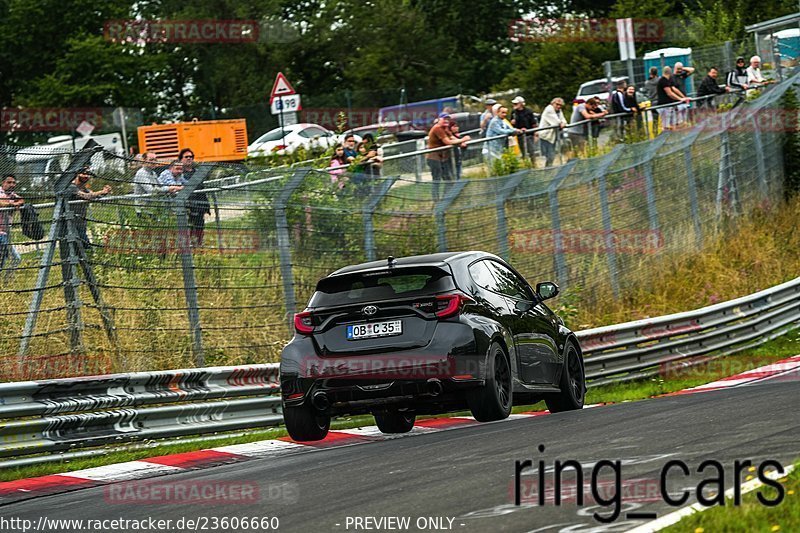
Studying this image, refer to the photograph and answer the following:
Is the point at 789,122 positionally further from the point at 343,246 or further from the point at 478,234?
the point at 343,246

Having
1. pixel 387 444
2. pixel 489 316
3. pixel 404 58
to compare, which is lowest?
pixel 387 444

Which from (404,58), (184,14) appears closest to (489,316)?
(404,58)

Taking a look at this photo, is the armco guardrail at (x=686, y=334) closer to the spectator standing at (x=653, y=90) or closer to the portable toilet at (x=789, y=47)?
the spectator standing at (x=653, y=90)

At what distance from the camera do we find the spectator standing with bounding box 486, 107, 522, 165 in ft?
81.9

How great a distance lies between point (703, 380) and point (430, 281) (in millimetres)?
8070

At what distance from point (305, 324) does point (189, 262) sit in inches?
115

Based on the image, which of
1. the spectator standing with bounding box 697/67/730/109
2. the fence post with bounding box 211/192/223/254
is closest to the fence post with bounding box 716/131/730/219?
the spectator standing with bounding box 697/67/730/109

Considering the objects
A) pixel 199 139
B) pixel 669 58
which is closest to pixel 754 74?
pixel 669 58

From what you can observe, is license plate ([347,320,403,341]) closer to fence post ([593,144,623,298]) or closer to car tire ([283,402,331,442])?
car tire ([283,402,331,442])

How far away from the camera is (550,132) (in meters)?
26.3

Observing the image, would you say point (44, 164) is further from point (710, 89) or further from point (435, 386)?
point (710, 89)

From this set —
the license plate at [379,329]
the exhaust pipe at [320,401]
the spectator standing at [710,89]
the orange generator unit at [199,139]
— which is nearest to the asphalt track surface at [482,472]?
the exhaust pipe at [320,401]

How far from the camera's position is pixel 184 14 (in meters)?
74.9

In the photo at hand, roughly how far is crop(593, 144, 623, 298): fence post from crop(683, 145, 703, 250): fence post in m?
3.23
